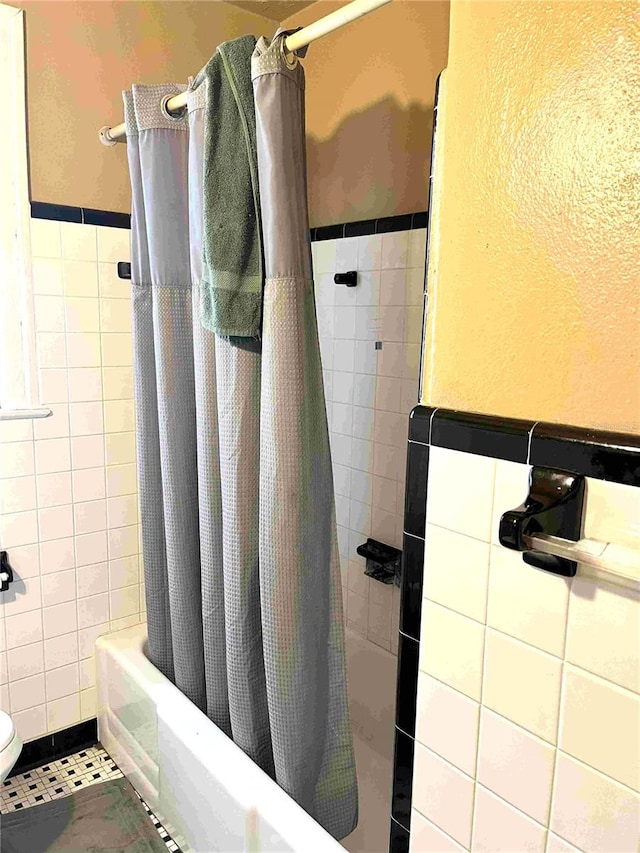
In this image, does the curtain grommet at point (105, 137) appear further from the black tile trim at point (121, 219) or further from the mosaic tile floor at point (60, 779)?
the mosaic tile floor at point (60, 779)

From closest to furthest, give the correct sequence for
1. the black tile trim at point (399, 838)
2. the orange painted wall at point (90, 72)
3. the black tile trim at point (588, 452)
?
the black tile trim at point (588, 452) < the black tile trim at point (399, 838) < the orange painted wall at point (90, 72)

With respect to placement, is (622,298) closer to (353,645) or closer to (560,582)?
(560,582)

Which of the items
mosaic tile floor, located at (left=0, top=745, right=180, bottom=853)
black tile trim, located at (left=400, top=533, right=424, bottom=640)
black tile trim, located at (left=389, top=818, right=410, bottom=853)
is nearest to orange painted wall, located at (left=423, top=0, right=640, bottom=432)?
black tile trim, located at (left=400, top=533, right=424, bottom=640)

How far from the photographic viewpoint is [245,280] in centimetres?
133

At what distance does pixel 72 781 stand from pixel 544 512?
6.28ft

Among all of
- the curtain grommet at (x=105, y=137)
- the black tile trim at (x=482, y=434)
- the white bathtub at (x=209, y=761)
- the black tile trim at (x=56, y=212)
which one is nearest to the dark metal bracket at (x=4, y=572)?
the white bathtub at (x=209, y=761)

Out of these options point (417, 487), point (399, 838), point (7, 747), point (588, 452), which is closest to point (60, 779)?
point (7, 747)

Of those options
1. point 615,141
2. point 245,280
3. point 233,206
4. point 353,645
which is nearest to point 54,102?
point 233,206

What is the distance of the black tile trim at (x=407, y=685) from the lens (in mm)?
951

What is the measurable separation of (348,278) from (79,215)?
874 millimetres

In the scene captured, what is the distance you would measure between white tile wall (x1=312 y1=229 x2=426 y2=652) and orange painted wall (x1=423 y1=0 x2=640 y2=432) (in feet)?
3.42

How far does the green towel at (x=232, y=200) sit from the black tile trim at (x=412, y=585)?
635 mm

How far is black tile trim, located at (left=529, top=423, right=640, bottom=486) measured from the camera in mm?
675

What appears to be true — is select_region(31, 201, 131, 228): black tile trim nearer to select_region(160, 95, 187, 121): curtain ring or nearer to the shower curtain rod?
select_region(160, 95, 187, 121): curtain ring
